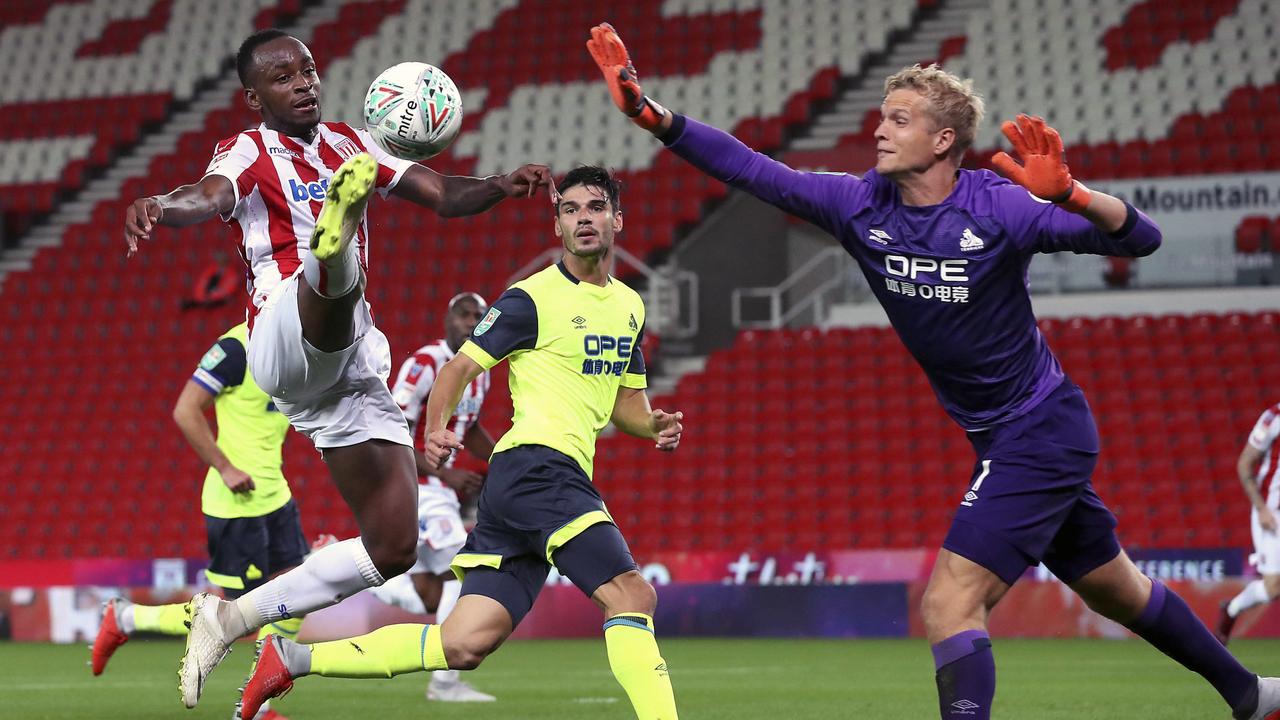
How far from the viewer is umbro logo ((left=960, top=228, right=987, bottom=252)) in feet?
15.9

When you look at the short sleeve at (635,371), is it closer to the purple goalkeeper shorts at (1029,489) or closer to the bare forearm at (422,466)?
the purple goalkeeper shorts at (1029,489)

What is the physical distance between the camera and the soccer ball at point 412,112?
565cm

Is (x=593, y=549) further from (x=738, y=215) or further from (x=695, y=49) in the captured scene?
(x=695, y=49)

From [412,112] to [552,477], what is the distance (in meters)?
1.40

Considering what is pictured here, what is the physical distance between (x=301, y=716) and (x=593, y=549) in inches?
125

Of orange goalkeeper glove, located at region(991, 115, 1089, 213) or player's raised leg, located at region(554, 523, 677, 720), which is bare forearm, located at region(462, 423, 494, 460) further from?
orange goalkeeper glove, located at region(991, 115, 1089, 213)

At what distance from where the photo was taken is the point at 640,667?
527 centimetres

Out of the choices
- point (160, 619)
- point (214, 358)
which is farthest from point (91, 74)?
point (160, 619)

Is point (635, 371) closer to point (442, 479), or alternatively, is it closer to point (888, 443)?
point (442, 479)

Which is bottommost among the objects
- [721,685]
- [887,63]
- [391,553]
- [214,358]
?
[721,685]

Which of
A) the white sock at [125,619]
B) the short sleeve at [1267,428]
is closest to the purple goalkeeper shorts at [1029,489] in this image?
the white sock at [125,619]

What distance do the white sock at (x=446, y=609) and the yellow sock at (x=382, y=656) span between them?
9.10 ft

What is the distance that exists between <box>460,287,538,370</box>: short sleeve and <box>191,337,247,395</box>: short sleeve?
9.11 feet

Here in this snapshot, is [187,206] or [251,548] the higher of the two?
[187,206]
